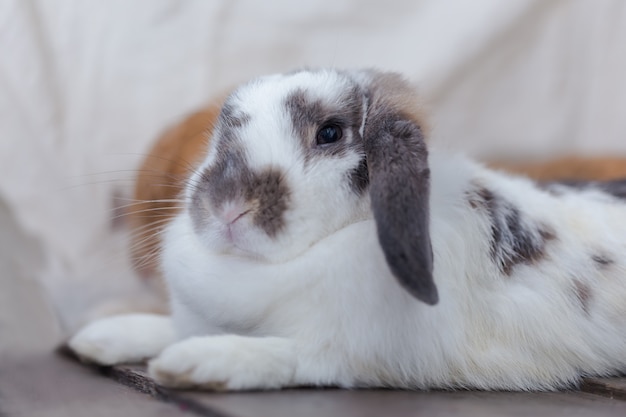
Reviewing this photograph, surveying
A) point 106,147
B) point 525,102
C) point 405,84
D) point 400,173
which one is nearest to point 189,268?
point 400,173

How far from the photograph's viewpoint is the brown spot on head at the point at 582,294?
1262 millimetres

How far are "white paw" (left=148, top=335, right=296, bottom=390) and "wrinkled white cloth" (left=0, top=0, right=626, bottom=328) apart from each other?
3.99ft

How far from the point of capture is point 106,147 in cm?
242

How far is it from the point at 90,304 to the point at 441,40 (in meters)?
1.41

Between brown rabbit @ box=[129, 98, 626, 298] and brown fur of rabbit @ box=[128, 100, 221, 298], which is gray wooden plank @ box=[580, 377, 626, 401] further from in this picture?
brown fur of rabbit @ box=[128, 100, 221, 298]

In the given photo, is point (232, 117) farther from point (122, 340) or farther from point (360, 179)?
point (122, 340)

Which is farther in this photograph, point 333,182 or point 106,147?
point 106,147

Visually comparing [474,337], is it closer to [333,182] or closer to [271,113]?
[333,182]

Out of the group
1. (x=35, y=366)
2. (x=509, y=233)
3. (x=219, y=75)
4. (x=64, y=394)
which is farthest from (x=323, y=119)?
(x=219, y=75)

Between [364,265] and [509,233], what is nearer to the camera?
[364,265]

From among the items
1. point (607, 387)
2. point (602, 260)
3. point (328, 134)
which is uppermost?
Answer: point (328, 134)

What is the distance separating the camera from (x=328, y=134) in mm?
1230

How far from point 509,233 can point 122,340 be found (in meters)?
0.73

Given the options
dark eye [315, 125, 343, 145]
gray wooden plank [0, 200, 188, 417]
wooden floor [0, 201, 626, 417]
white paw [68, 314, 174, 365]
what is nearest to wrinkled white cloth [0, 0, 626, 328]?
gray wooden plank [0, 200, 188, 417]
